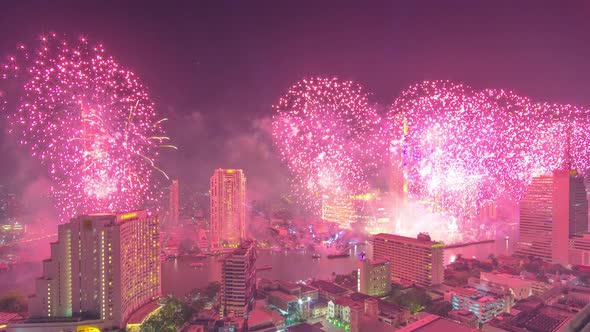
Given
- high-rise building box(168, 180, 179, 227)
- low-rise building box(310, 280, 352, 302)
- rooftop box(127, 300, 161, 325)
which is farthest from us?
high-rise building box(168, 180, 179, 227)

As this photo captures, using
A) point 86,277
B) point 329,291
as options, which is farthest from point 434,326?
point 86,277

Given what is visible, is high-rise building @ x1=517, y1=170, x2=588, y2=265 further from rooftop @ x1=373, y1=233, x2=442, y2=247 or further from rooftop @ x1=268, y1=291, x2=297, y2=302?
rooftop @ x1=268, y1=291, x2=297, y2=302

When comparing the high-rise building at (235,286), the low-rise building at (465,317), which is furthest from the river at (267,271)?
the low-rise building at (465,317)

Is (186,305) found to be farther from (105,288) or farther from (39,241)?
(39,241)

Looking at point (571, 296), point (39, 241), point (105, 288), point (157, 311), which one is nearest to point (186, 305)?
point (157, 311)

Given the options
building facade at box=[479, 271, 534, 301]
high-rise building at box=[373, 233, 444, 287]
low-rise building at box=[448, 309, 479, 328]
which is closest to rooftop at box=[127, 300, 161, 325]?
high-rise building at box=[373, 233, 444, 287]
